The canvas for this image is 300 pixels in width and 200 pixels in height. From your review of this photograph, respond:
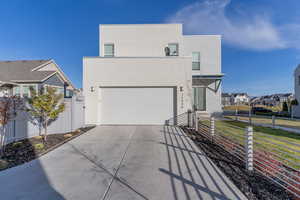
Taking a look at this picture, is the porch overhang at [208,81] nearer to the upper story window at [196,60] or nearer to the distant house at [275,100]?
the upper story window at [196,60]

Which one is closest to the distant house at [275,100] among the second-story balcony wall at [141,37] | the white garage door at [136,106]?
the second-story balcony wall at [141,37]

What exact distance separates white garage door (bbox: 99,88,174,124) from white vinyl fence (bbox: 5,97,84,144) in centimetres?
159

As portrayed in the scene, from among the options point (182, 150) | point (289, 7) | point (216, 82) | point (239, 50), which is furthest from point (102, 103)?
point (239, 50)

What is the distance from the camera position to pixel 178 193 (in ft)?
8.46

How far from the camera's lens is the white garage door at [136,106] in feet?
30.8

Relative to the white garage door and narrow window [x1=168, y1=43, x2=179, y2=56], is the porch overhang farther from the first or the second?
the white garage door

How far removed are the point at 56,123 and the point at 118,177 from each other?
18.4ft

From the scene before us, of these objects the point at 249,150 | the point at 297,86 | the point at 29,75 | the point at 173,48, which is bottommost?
the point at 249,150

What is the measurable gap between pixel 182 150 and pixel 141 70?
6.10 meters

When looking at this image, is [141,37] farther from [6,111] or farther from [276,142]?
[276,142]

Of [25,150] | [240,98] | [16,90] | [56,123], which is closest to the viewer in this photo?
[25,150]

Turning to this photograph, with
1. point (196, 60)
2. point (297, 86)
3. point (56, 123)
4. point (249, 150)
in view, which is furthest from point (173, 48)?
point (297, 86)

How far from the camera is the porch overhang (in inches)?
454

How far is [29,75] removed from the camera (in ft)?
40.8
